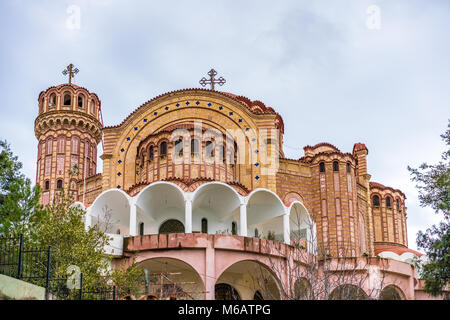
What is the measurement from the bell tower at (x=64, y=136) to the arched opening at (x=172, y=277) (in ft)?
49.0

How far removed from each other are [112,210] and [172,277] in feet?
18.9

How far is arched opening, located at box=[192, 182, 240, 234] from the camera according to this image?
3122cm

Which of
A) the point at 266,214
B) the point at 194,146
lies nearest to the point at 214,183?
the point at 194,146

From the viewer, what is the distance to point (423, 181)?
2500cm

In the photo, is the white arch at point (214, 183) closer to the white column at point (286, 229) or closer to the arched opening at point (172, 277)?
the white column at point (286, 229)

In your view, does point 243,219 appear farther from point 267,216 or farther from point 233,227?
point 233,227

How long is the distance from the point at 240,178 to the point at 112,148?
25.4 feet

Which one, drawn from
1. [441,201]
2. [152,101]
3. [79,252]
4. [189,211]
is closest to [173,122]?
[152,101]

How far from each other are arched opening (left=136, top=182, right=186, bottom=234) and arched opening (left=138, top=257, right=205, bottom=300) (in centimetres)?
345

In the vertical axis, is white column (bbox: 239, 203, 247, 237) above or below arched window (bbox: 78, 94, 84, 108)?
below

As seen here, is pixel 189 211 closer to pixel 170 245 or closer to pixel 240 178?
pixel 170 245

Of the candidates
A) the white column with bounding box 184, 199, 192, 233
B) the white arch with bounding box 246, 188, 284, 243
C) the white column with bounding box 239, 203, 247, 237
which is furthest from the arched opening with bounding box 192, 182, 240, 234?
the white arch with bounding box 246, 188, 284, 243

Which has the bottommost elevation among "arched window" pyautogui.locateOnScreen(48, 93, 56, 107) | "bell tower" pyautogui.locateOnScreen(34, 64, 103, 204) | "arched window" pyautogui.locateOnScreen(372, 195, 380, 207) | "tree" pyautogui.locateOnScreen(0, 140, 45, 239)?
"tree" pyautogui.locateOnScreen(0, 140, 45, 239)

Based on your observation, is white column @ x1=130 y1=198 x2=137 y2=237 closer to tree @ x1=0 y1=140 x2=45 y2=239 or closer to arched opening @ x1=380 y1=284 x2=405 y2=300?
tree @ x1=0 y1=140 x2=45 y2=239
